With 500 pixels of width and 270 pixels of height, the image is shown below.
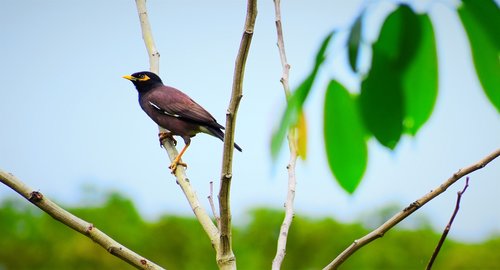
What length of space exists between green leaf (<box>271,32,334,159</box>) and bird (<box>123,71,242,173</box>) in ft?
16.8

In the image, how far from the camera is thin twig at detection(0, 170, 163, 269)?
9.99 feet

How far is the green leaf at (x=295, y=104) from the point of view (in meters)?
1.21

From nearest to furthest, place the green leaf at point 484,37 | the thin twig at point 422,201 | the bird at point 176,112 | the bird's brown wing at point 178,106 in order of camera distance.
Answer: the green leaf at point 484,37
the thin twig at point 422,201
the bird at point 176,112
the bird's brown wing at point 178,106

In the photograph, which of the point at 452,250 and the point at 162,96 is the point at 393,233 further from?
the point at 162,96

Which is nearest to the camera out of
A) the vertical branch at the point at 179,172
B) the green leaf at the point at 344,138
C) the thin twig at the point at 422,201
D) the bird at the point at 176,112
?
the green leaf at the point at 344,138

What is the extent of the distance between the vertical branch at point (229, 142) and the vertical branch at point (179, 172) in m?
0.17

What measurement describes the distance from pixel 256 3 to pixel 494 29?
1.12m

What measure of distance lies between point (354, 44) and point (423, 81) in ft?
0.46

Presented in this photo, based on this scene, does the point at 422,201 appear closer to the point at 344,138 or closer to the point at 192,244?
the point at 344,138

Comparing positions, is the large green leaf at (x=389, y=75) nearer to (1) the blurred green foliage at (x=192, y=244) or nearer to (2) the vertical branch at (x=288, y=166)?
(2) the vertical branch at (x=288, y=166)

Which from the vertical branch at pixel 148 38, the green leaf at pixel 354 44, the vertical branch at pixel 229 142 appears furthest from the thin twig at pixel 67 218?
the green leaf at pixel 354 44

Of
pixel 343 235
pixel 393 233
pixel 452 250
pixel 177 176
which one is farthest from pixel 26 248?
pixel 177 176

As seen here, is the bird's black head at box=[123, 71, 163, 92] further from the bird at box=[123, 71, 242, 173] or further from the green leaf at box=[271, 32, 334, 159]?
the green leaf at box=[271, 32, 334, 159]

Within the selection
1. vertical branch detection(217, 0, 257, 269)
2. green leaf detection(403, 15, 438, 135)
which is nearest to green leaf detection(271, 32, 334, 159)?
green leaf detection(403, 15, 438, 135)
